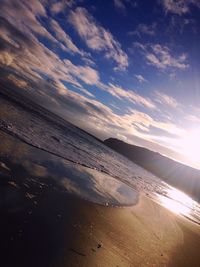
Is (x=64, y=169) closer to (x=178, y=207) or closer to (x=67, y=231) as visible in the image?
(x=67, y=231)

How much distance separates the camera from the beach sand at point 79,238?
476 centimetres

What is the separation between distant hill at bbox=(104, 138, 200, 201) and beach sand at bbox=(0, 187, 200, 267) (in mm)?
76599

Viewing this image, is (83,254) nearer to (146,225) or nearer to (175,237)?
(146,225)

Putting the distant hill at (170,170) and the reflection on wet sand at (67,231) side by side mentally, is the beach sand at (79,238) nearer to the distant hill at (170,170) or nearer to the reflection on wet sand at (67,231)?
the reflection on wet sand at (67,231)

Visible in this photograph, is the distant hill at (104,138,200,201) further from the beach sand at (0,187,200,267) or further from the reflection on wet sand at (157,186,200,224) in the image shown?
the beach sand at (0,187,200,267)

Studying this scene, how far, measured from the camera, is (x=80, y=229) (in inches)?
267

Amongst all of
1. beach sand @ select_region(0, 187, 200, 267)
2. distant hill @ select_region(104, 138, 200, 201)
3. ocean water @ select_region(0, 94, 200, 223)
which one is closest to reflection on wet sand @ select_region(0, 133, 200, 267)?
beach sand @ select_region(0, 187, 200, 267)

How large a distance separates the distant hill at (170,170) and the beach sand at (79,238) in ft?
251

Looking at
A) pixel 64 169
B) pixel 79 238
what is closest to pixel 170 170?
pixel 64 169

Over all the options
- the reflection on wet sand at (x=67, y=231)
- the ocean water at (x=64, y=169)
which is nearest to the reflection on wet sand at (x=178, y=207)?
the ocean water at (x=64, y=169)

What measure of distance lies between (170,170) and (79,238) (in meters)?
131

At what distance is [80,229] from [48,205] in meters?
1.29

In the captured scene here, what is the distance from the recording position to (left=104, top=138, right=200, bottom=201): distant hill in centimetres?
8994

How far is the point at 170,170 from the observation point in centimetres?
12975
